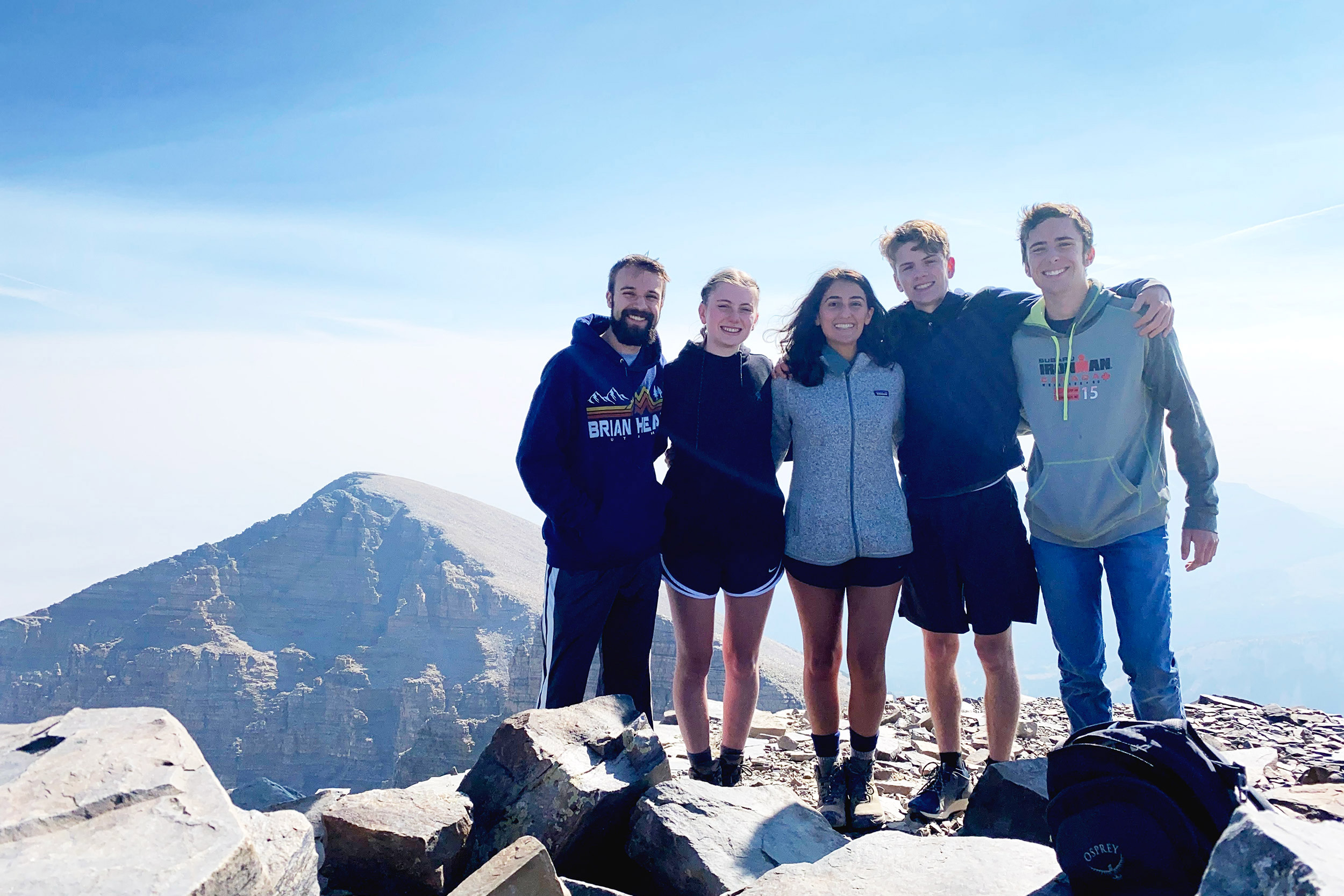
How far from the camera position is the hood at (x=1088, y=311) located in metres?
5.19

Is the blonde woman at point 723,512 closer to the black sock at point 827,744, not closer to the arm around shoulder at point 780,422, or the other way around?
the arm around shoulder at point 780,422

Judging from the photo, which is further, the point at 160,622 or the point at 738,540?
the point at 160,622

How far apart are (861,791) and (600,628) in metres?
2.16

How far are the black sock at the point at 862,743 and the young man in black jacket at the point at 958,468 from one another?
0.47 metres

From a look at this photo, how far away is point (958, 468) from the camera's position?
534cm

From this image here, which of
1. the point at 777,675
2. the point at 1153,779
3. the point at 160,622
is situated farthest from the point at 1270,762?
the point at 160,622

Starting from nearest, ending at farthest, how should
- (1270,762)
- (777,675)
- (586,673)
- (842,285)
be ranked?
1. (842,285)
2. (586,673)
3. (1270,762)
4. (777,675)

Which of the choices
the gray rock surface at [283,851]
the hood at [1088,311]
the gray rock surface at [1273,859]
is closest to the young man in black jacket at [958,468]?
the hood at [1088,311]

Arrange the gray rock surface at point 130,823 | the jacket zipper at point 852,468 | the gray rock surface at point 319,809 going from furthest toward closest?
1. the jacket zipper at point 852,468
2. the gray rock surface at point 319,809
3. the gray rock surface at point 130,823

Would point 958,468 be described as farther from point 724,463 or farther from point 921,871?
point 921,871

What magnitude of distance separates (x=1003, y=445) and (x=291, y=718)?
81.9m

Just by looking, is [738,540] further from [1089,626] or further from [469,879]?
[469,879]

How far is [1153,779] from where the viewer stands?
9.99ft

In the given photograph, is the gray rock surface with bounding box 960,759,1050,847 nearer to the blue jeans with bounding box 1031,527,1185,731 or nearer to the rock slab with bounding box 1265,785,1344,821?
the blue jeans with bounding box 1031,527,1185,731
